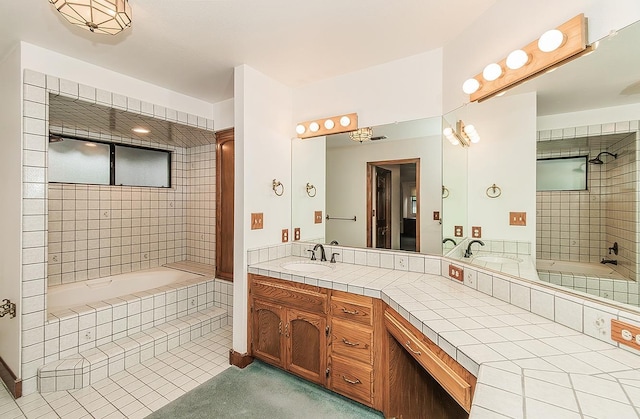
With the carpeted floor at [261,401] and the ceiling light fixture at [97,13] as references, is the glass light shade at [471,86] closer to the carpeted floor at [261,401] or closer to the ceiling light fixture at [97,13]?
the ceiling light fixture at [97,13]

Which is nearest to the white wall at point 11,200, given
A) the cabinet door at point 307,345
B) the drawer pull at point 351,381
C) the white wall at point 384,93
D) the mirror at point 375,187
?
the cabinet door at point 307,345

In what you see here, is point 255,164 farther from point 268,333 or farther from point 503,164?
point 503,164

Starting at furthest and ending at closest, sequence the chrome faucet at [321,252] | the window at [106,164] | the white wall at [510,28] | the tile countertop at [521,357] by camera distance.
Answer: the window at [106,164], the chrome faucet at [321,252], the white wall at [510,28], the tile countertop at [521,357]

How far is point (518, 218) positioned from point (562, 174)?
0.32m

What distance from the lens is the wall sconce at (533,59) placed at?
1173 mm

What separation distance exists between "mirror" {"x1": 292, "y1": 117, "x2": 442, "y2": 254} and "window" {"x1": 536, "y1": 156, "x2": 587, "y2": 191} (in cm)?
73

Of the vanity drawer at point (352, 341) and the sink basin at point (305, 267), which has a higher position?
the sink basin at point (305, 267)

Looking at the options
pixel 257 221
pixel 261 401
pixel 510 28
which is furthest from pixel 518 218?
pixel 261 401

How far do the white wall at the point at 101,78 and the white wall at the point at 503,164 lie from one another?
8.61ft

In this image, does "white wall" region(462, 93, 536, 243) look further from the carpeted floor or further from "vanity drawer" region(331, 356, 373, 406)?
the carpeted floor

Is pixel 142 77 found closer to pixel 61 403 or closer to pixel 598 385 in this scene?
pixel 61 403

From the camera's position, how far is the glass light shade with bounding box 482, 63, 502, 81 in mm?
1487

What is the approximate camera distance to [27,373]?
193cm

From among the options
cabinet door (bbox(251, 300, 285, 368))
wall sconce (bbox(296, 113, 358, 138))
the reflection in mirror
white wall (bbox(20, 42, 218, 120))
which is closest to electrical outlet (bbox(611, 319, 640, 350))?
the reflection in mirror
